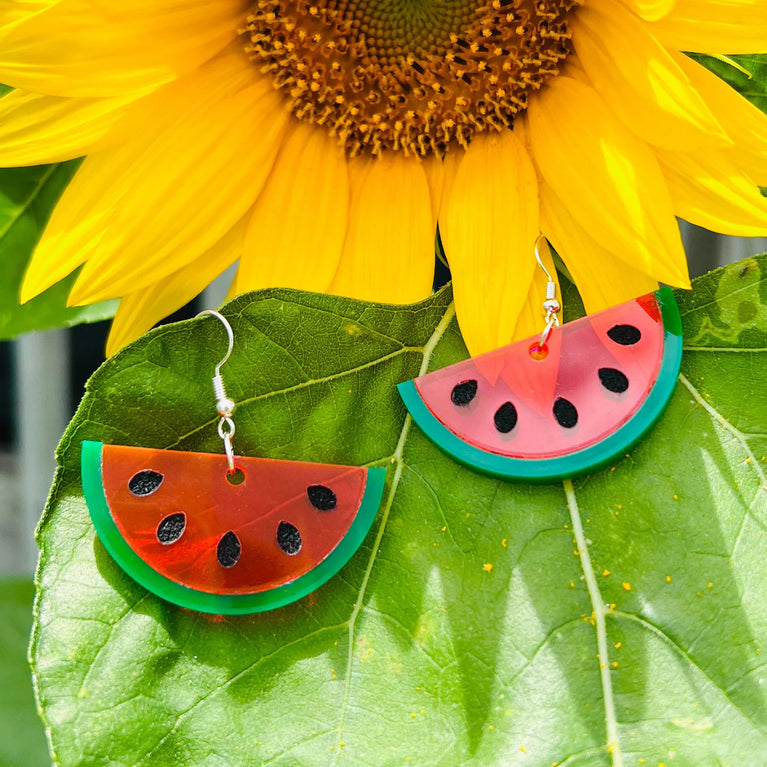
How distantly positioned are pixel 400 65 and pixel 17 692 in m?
0.70

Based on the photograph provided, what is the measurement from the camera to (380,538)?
543mm

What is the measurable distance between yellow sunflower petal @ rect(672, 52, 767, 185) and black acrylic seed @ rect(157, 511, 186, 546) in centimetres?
35

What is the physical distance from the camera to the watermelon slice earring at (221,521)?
1.69 ft

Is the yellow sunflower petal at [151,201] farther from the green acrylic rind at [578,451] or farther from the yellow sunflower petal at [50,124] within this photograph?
the green acrylic rind at [578,451]

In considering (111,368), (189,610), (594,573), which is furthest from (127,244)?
(594,573)

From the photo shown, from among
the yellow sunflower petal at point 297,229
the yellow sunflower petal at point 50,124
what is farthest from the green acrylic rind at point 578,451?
the yellow sunflower petal at point 50,124

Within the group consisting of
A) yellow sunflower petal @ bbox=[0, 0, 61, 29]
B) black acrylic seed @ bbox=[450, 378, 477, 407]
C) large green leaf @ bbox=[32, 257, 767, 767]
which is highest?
yellow sunflower petal @ bbox=[0, 0, 61, 29]

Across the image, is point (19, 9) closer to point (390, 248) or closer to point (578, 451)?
point (390, 248)

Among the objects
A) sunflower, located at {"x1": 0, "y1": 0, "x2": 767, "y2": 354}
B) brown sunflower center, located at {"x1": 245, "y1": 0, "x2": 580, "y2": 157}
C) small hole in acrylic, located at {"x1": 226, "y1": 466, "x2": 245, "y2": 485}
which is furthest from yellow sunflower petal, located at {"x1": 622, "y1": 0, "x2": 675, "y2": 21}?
small hole in acrylic, located at {"x1": 226, "y1": 466, "x2": 245, "y2": 485}

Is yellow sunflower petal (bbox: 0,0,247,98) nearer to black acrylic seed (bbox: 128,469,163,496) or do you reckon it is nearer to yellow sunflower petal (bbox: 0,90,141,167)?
yellow sunflower petal (bbox: 0,90,141,167)

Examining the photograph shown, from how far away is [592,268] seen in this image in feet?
1.92

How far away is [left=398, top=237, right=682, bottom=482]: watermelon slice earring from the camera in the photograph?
1.77 feet

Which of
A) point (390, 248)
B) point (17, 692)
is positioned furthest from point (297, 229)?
point (17, 692)

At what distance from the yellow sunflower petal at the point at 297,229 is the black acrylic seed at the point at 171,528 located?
16cm
